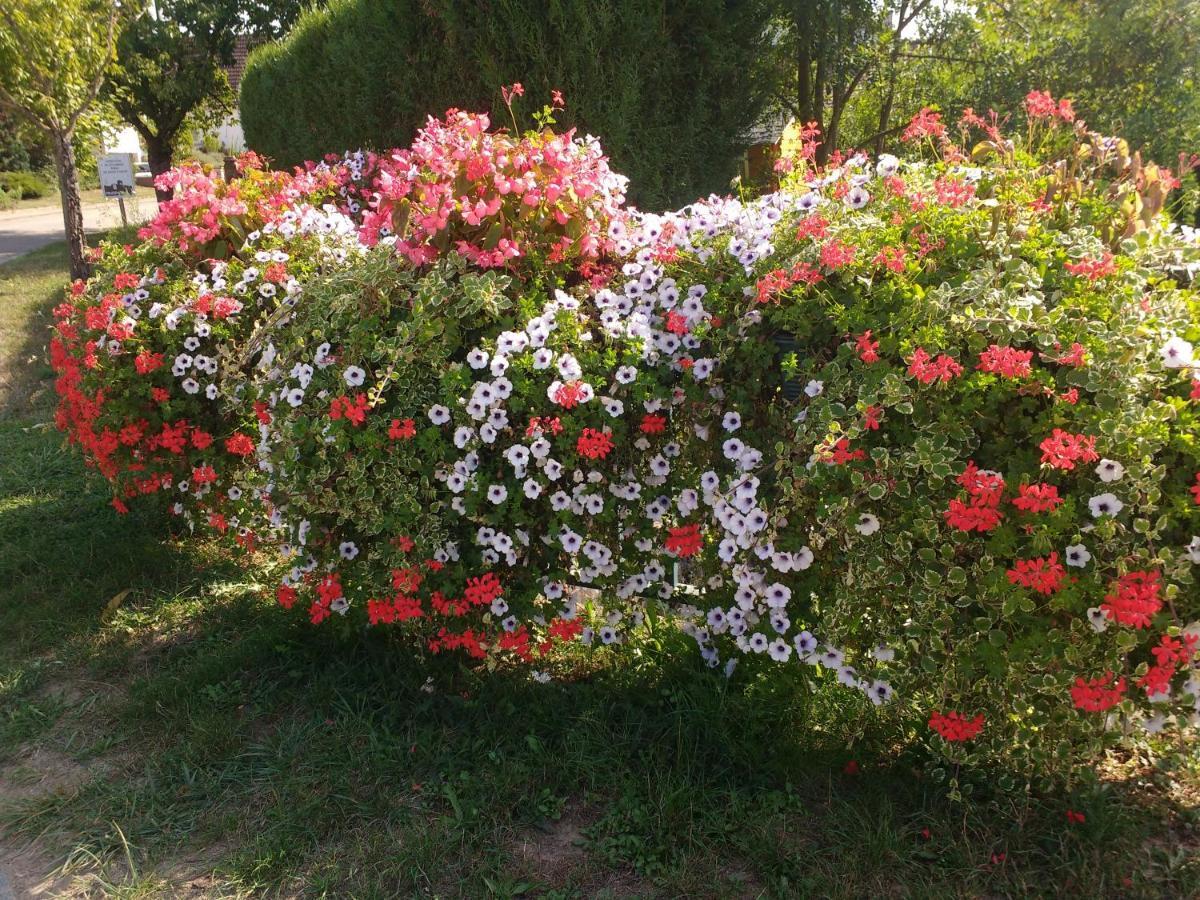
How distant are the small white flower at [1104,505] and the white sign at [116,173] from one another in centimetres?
1172

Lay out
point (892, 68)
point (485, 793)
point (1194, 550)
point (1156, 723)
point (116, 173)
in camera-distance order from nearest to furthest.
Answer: point (1194, 550), point (1156, 723), point (485, 793), point (892, 68), point (116, 173)

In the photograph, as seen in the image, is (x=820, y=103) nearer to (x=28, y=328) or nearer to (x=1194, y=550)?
(x=1194, y=550)

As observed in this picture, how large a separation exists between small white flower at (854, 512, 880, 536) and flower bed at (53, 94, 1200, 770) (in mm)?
21

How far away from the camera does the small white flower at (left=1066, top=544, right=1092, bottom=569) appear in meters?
1.91

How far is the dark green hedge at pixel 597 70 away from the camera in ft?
15.7

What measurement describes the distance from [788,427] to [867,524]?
1.13 ft

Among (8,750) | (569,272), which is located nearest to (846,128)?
(569,272)

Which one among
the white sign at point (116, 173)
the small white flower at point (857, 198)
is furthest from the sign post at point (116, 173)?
the small white flower at point (857, 198)

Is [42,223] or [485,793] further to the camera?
[42,223]

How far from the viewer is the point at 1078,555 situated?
6.29 feet

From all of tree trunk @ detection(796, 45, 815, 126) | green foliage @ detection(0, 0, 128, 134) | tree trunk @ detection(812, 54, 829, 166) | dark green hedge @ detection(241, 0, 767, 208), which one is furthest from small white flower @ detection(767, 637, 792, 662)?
green foliage @ detection(0, 0, 128, 134)

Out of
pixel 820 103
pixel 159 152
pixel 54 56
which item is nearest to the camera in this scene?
pixel 820 103

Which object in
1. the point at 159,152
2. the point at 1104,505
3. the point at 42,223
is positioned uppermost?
the point at 159,152

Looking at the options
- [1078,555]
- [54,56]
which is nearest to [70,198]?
[54,56]
